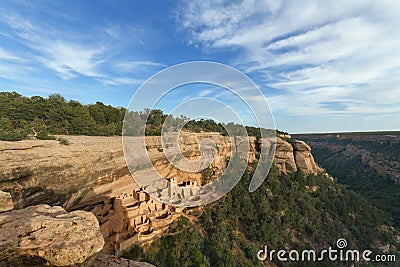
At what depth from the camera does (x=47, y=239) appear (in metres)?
2.79

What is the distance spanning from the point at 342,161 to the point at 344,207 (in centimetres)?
3546

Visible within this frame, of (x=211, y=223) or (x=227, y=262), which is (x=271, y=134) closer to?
(x=211, y=223)

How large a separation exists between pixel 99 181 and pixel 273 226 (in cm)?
1352

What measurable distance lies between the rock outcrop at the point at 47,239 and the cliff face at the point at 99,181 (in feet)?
10.1

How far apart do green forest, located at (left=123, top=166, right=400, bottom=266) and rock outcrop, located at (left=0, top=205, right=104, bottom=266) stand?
7758 millimetres

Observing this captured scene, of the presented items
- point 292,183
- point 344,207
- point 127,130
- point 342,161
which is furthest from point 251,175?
point 342,161

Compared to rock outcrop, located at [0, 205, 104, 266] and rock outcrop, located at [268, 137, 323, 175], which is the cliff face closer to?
rock outcrop, located at [0, 205, 104, 266]

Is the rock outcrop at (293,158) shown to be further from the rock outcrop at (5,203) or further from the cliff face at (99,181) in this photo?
the rock outcrop at (5,203)

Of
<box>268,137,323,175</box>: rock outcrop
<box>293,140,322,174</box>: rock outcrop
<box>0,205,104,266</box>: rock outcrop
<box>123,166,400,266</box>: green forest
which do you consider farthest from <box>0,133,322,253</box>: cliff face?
<box>293,140,322,174</box>: rock outcrop

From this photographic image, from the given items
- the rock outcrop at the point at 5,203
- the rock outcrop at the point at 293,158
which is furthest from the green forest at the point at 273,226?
the rock outcrop at the point at 5,203

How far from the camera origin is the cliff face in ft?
19.4

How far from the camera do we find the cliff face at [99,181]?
5.91 metres

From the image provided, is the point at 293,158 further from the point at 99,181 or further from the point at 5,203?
the point at 5,203

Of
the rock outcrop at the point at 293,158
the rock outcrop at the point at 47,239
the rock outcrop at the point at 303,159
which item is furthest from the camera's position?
the rock outcrop at the point at 303,159
